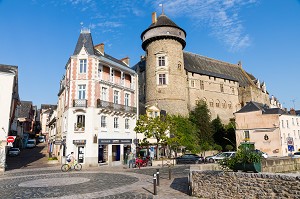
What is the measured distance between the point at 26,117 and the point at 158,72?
3811cm

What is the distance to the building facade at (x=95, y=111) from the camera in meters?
25.0

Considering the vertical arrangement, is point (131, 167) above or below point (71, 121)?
below

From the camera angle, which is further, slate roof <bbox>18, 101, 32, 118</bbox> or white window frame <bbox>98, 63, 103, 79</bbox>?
slate roof <bbox>18, 101, 32, 118</bbox>

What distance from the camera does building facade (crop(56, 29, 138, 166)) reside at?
25031 mm

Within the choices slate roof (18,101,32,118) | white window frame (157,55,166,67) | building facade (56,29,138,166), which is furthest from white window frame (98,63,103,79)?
slate roof (18,101,32,118)

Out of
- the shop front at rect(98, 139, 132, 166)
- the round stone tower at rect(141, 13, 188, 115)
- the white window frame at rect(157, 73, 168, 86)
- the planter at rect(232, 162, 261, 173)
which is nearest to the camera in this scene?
the planter at rect(232, 162, 261, 173)

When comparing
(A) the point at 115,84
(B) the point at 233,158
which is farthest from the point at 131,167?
(B) the point at 233,158

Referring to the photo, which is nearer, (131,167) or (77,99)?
(131,167)

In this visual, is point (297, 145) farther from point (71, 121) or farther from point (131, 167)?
point (71, 121)

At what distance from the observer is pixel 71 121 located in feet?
83.2

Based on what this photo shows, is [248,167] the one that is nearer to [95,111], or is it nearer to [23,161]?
[95,111]

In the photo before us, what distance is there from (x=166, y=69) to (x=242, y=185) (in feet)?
117

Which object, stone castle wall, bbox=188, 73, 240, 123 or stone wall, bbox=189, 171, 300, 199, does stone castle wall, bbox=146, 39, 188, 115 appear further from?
stone wall, bbox=189, 171, 300, 199

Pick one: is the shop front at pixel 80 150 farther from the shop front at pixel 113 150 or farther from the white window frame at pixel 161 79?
the white window frame at pixel 161 79
